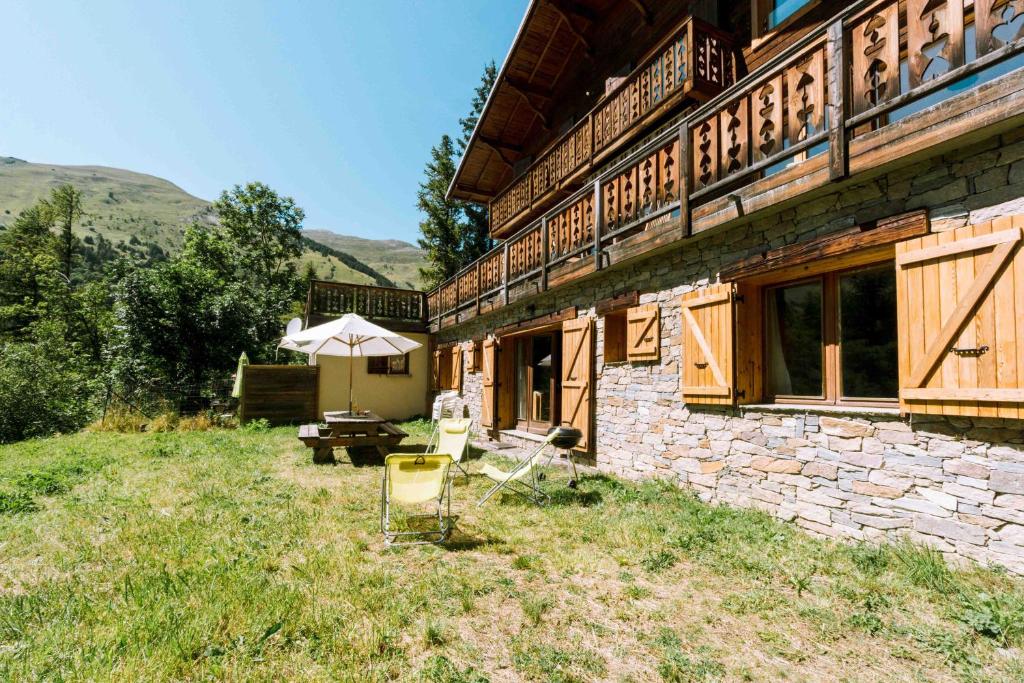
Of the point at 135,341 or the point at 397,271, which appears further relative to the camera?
the point at 397,271

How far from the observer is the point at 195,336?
14.3 metres

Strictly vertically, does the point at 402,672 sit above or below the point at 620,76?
below

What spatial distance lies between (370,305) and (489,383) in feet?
21.1

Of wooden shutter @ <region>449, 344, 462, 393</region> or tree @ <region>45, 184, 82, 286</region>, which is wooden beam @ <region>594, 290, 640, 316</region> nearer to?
wooden shutter @ <region>449, 344, 462, 393</region>

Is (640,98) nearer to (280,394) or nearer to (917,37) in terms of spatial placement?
(917,37)

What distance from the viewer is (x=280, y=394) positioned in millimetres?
12945

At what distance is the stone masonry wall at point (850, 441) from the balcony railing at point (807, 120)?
32cm

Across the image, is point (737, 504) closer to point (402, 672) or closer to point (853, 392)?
point (853, 392)

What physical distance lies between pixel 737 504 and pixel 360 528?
3.76 metres

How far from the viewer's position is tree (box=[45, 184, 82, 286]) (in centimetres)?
2932

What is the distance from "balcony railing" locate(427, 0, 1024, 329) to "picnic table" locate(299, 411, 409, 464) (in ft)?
13.1

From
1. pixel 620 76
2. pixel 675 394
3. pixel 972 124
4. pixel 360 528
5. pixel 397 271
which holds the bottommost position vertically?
pixel 360 528

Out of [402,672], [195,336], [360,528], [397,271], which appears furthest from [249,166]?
[397,271]

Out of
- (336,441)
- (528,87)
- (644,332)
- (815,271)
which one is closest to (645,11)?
(528,87)
